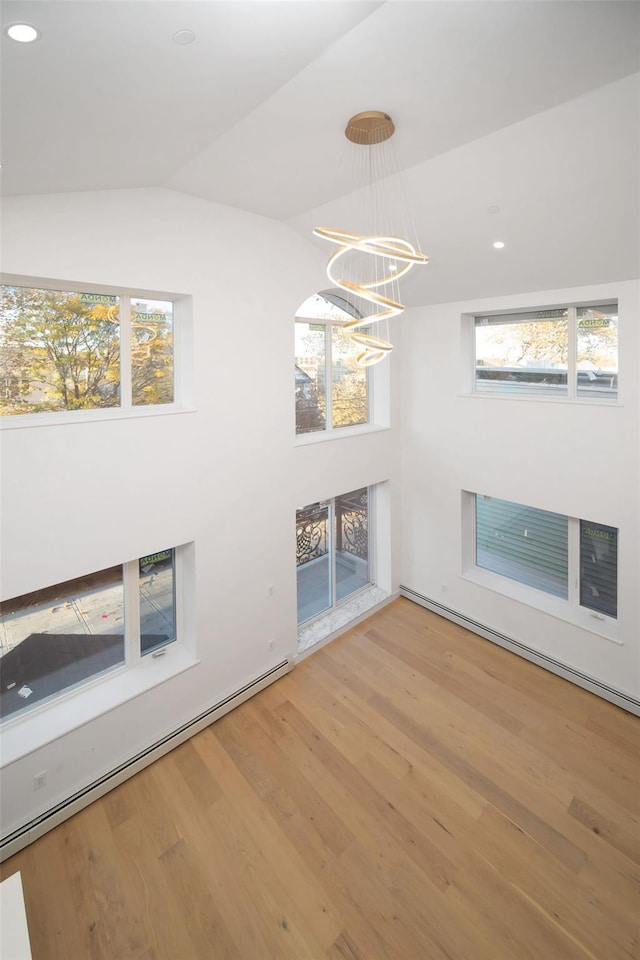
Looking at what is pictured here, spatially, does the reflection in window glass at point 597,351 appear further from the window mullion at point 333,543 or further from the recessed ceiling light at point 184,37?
the recessed ceiling light at point 184,37

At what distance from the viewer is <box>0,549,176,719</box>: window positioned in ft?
12.1

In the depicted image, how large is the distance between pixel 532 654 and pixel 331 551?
8.56 ft

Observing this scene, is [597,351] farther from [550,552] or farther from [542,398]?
[550,552]

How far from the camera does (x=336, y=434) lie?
19.0 ft

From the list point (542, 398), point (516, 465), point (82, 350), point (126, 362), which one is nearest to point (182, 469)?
point (126, 362)

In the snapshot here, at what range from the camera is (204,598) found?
445cm

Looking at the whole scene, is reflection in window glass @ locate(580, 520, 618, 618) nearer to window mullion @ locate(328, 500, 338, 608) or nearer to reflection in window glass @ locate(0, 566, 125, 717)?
window mullion @ locate(328, 500, 338, 608)

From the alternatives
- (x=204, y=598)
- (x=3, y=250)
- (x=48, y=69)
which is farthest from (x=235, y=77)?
(x=204, y=598)

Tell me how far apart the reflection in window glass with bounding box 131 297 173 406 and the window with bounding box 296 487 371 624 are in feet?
7.39

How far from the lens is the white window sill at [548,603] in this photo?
4910 millimetres

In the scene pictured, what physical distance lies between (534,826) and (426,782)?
83cm

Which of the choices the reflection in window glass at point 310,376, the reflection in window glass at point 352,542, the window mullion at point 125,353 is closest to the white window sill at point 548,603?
the reflection in window glass at point 352,542

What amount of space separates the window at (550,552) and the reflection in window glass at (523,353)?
139 centimetres

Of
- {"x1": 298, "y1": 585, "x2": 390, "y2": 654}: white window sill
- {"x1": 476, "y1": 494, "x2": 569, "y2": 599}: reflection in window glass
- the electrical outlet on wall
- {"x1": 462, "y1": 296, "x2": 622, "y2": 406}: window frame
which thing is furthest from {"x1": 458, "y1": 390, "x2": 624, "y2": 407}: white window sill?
the electrical outlet on wall
